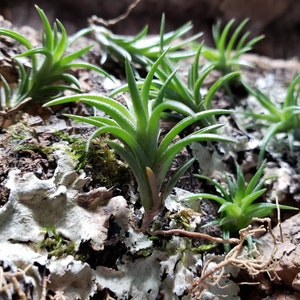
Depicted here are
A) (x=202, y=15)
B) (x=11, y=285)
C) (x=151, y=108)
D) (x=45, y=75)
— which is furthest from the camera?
(x=202, y=15)

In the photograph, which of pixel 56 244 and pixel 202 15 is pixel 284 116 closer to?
pixel 56 244

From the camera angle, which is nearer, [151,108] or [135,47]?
[151,108]

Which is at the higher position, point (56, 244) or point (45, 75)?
point (45, 75)

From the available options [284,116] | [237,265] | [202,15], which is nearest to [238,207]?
[237,265]

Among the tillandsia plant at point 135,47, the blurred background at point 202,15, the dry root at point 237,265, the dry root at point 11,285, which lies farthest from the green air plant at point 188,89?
the blurred background at point 202,15

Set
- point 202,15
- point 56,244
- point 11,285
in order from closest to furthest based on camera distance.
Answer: point 11,285, point 56,244, point 202,15

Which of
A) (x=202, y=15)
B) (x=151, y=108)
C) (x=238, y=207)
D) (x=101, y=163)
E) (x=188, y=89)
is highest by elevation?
(x=202, y=15)
